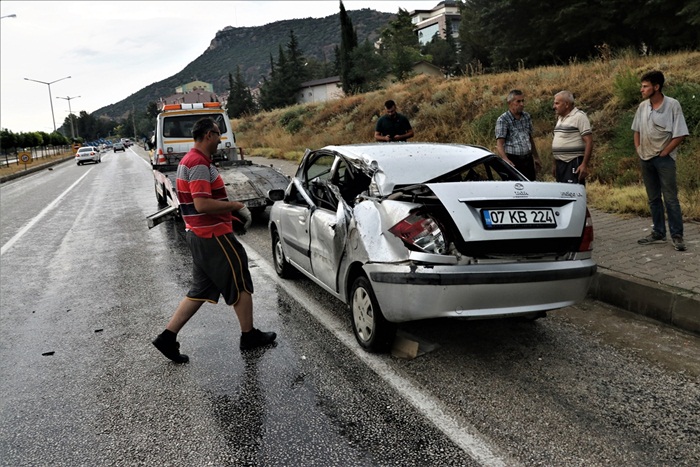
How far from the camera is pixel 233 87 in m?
94.8

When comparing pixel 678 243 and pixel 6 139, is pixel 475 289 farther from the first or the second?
pixel 6 139

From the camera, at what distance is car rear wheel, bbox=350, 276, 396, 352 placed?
3766 millimetres

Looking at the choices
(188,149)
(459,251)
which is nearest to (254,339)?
(459,251)

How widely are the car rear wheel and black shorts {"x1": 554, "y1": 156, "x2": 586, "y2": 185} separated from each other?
324 cm

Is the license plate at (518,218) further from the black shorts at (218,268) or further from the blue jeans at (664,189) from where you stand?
the blue jeans at (664,189)

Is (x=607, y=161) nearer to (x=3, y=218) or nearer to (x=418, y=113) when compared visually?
(x=418, y=113)

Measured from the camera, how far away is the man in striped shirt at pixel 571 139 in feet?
18.9

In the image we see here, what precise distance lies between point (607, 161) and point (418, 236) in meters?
7.71

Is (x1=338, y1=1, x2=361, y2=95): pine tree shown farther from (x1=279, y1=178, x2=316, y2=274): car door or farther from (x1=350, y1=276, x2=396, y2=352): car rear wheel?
(x1=350, y1=276, x2=396, y2=352): car rear wheel

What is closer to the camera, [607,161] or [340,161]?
[340,161]

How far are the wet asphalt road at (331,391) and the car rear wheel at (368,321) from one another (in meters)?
0.11

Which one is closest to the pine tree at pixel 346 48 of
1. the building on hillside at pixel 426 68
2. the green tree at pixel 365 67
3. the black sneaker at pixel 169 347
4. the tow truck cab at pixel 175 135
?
the green tree at pixel 365 67

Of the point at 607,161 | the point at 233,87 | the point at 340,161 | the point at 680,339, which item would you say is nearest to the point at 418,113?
the point at 607,161

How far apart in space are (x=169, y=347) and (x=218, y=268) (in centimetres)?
68
